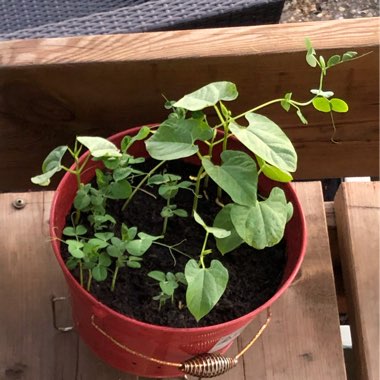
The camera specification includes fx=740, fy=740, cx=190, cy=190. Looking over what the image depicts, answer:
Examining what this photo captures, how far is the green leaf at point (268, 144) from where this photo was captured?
27.4 inches

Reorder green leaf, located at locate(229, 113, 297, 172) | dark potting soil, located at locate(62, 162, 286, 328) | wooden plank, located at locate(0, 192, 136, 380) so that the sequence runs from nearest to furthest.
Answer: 1. green leaf, located at locate(229, 113, 297, 172)
2. dark potting soil, located at locate(62, 162, 286, 328)
3. wooden plank, located at locate(0, 192, 136, 380)

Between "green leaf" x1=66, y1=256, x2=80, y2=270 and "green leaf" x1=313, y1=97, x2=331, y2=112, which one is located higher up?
"green leaf" x1=313, y1=97, x2=331, y2=112

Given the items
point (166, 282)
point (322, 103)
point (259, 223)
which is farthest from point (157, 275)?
point (322, 103)

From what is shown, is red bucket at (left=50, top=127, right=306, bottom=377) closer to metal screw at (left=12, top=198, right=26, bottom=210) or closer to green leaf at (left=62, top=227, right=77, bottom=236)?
green leaf at (left=62, top=227, right=77, bottom=236)

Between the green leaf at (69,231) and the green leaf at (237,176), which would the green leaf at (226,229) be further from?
the green leaf at (69,231)

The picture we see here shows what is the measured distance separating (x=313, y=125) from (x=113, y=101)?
0.29 meters

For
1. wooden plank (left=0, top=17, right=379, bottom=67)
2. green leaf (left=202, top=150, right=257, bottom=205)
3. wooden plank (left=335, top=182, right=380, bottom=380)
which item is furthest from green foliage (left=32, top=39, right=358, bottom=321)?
wooden plank (left=335, top=182, right=380, bottom=380)

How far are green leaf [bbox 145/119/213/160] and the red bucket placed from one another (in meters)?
0.14

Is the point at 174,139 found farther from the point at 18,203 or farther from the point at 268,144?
the point at 18,203

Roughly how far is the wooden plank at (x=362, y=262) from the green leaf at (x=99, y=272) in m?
0.37

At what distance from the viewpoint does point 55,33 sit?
1.15 metres

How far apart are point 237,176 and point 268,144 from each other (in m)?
0.04

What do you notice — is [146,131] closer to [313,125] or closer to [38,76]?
[38,76]

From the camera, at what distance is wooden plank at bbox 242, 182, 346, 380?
934 millimetres
